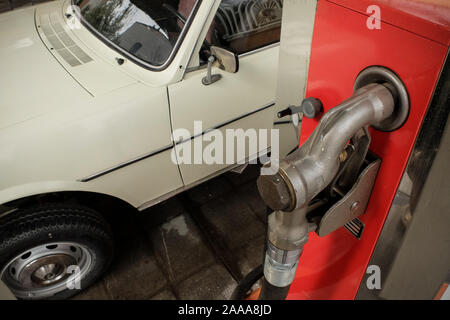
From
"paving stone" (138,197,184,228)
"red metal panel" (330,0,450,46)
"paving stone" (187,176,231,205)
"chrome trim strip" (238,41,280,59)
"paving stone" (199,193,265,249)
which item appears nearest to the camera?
"red metal panel" (330,0,450,46)

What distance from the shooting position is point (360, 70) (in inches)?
31.9

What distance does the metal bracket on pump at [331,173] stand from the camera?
0.72 meters

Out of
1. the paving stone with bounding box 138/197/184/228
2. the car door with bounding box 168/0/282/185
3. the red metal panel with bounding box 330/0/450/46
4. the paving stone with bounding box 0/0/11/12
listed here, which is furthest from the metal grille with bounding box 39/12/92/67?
the paving stone with bounding box 0/0/11/12

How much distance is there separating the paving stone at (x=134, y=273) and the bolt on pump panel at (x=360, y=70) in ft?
4.49

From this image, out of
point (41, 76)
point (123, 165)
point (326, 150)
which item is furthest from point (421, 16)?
point (41, 76)

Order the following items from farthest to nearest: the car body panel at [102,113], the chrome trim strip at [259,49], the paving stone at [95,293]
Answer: the paving stone at [95,293], the chrome trim strip at [259,49], the car body panel at [102,113]

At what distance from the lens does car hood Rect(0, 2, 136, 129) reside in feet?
5.91

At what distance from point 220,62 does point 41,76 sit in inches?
38.1

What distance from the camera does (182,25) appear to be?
6.50 feet

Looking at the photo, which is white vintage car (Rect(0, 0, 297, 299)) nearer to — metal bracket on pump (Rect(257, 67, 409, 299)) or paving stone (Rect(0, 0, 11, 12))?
metal bracket on pump (Rect(257, 67, 409, 299))

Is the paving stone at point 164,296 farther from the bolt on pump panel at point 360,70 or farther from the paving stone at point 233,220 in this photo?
the bolt on pump panel at point 360,70

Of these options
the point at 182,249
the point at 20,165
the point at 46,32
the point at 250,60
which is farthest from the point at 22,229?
the point at 250,60

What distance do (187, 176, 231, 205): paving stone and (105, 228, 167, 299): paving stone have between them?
490 mm

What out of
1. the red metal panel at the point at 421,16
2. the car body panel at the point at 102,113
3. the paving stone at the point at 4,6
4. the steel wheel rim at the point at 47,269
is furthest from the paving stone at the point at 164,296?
the paving stone at the point at 4,6
